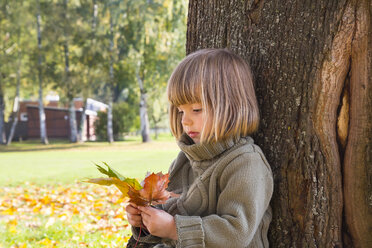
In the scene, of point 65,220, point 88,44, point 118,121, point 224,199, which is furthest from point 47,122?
point 224,199

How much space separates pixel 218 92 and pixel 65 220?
374cm

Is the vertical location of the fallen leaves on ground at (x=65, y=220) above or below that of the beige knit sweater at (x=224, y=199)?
below

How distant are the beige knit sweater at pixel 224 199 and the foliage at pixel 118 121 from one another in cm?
3168

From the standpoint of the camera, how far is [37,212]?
573cm

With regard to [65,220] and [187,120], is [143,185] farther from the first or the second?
[65,220]

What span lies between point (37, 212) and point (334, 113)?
478 centimetres

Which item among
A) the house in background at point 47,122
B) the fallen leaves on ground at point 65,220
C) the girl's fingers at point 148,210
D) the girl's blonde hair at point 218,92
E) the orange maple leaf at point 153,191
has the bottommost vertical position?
the house in background at point 47,122

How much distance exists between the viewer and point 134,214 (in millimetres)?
2035

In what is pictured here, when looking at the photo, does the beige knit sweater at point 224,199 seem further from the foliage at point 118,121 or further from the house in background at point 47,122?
the house in background at point 47,122

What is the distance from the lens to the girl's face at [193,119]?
6.64ft

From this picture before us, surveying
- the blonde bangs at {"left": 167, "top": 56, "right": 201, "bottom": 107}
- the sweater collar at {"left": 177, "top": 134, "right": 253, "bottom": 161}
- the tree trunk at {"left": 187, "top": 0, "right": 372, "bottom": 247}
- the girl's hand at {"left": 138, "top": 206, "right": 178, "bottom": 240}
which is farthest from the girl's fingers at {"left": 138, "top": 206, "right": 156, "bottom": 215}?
the tree trunk at {"left": 187, "top": 0, "right": 372, "bottom": 247}

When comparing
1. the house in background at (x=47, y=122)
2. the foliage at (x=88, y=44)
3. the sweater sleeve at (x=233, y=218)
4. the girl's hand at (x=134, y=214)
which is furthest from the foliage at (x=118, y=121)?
the sweater sleeve at (x=233, y=218)

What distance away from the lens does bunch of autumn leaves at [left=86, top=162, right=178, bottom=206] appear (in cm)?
180

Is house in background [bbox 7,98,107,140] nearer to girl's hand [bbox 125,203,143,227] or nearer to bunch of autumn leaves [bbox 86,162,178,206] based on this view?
girl's hand [bbox 125,203,143,227]
